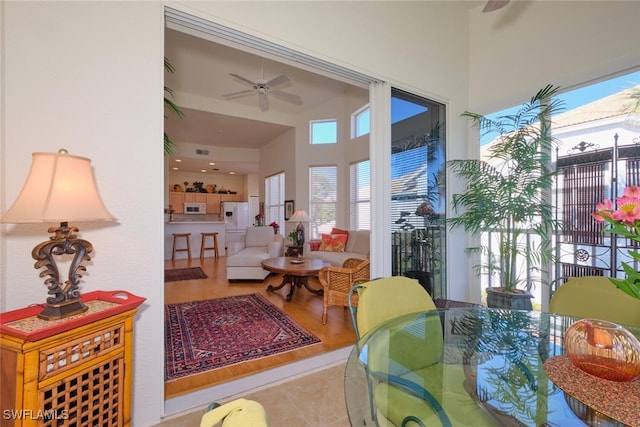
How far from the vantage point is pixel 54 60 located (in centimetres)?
132

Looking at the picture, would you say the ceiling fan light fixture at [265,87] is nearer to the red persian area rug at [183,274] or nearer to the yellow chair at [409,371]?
the yellow chair at [409,371]

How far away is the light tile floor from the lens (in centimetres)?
157

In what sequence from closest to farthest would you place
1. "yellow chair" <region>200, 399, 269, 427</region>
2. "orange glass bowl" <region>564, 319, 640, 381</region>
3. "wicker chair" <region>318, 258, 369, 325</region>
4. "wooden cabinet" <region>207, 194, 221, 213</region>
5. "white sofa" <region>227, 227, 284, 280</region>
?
"yellow chair" <region>200, 399, 269, 427</region>
"orange glass bowl" <region>564, 319, 640, 381</region>
"wicker chair" <region>318, 258, 369, 325</region>
"white sofa" <region>227, 227, 284, 280</region>
"wooden cabinet" <region>207, 194, 221, 213</region>

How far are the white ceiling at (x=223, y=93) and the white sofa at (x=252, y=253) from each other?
8.47ft

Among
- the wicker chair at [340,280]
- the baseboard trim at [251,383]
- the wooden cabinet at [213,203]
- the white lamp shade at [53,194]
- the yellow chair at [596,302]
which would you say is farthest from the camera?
the wooden cabinet at [213,203]

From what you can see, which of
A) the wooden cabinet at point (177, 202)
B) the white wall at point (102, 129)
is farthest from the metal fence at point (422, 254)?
the wooden cabinet at point (177, 202)

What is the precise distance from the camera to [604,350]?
927mm

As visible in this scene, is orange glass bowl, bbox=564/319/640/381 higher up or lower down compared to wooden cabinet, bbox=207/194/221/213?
lower down

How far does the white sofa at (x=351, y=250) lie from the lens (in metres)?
4.85

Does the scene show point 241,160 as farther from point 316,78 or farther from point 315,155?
point 316,78

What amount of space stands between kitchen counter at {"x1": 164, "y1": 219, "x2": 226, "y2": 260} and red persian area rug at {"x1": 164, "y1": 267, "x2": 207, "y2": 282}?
4.60ft

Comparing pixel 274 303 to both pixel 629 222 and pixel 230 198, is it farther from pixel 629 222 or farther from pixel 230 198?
pixel 230 198

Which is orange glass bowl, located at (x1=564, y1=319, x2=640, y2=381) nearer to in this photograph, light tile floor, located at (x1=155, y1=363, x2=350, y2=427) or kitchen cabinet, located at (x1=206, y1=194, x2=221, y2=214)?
light tile floor, located at (x1=155, y1=363, x2=350, y2=427)

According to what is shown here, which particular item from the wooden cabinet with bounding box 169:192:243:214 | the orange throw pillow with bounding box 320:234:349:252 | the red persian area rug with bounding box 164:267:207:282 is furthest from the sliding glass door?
the wooden cabinet with bounding box 169:192:243:214
